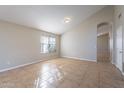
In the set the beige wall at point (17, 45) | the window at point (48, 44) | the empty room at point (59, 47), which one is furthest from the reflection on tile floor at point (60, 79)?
the window at point (48, 44)

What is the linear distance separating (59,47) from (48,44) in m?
1.57

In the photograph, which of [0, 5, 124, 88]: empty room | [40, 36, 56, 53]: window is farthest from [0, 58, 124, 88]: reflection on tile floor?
[40, 36, 56, 53]: window

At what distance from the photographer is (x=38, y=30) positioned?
6.05 meters

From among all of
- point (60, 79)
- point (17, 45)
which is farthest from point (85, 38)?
point (60, 79)

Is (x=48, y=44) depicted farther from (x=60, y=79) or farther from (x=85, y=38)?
(x=60, y=79)

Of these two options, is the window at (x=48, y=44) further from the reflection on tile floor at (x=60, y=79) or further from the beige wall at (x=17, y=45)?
the reflection on tile floor at (x=60, y=79)

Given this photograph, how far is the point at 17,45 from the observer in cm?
459

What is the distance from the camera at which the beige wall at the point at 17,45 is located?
13.1 ft

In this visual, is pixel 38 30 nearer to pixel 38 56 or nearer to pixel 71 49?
pixel 38 56

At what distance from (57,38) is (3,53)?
15.7 feet

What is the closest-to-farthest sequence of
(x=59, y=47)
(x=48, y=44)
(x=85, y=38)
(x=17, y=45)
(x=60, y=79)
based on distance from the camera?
(x=60, y=79) < (x=17, y=45) < (x=85, y=38) < (x=48, y=44) < (x=59, y=47)

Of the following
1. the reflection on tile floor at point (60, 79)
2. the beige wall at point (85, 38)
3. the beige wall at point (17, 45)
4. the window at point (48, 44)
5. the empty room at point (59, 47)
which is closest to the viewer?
the reflection on tile floor at point (60, 79)

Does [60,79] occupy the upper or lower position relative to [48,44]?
lower

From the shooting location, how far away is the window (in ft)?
21.6
